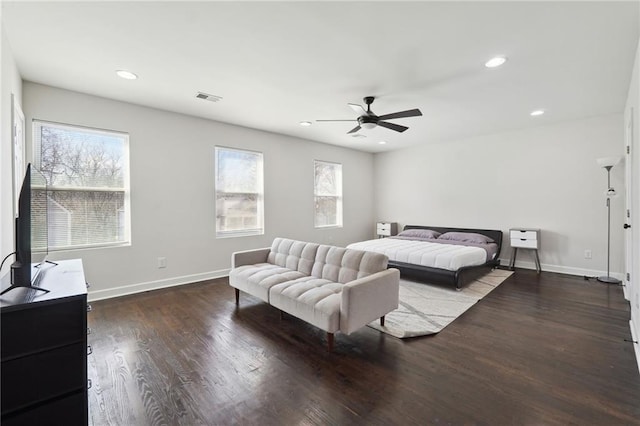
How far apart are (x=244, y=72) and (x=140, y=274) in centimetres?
318

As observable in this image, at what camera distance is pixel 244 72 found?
3.06m

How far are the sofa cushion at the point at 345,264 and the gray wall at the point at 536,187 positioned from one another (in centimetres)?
419

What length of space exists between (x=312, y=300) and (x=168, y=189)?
3.13 metres

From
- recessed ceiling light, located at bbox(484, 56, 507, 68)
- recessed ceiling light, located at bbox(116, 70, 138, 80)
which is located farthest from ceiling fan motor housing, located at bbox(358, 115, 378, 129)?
recessed ceiling light, located at bbox(116, 70, 138, 80)

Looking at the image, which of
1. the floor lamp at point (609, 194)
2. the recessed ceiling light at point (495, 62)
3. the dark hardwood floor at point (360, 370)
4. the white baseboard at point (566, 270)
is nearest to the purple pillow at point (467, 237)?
the white baseboard at point (566, 270)

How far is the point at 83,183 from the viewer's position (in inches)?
144

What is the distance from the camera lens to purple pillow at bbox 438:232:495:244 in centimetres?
541

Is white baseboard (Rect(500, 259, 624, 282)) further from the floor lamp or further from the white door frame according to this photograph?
the white door frame

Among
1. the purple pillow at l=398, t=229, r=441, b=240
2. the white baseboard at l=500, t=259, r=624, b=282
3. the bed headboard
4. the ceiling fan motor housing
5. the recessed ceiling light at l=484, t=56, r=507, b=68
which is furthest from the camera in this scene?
the purple pillow at l=398, t=229, r=441, b=240

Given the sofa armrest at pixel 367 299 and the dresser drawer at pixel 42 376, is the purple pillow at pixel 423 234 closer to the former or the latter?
the sofa armrest at pixel 367 299

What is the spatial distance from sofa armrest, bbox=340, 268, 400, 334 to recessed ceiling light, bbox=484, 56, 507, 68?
7.64ft

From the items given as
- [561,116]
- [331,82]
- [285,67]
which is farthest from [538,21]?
[561,116]

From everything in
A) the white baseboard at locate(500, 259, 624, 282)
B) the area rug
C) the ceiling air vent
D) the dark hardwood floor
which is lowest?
the dark hardwood floor

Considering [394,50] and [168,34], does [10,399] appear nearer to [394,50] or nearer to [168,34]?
[168,34]
